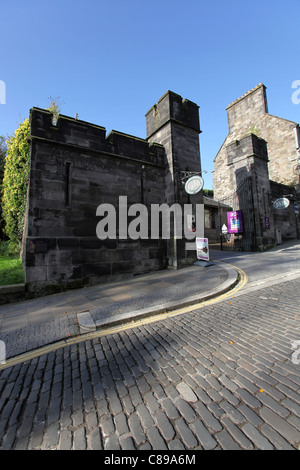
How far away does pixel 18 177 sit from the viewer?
10570 mm

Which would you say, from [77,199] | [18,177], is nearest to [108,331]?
[77,199]

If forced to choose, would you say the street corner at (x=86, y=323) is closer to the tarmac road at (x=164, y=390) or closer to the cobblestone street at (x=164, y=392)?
the tarmac road at (x=164, y=390)

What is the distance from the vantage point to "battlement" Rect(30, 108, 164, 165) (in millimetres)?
7160

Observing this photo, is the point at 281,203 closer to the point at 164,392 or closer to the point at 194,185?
the point at 194,185

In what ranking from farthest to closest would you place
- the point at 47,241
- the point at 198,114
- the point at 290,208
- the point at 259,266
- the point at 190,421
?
the point at 290,208 < the point at 198,114 < the point at 259,266 < the point at 47,241 < the point at 190,421

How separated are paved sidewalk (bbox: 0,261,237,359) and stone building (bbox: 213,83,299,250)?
927cm

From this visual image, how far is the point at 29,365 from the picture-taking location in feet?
9.50

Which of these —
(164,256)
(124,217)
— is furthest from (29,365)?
(164,256)

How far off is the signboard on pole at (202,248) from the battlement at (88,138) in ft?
14.6

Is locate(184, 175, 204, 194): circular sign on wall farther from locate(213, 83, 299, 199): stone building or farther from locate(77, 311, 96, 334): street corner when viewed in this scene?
→ locate(213, 83, 299, 199): stone building

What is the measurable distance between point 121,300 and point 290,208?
1978 centimetres

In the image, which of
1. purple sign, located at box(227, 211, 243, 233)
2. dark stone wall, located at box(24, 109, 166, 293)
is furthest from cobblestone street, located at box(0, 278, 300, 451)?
purple sign, located at box(227, 211, 243, 233)
